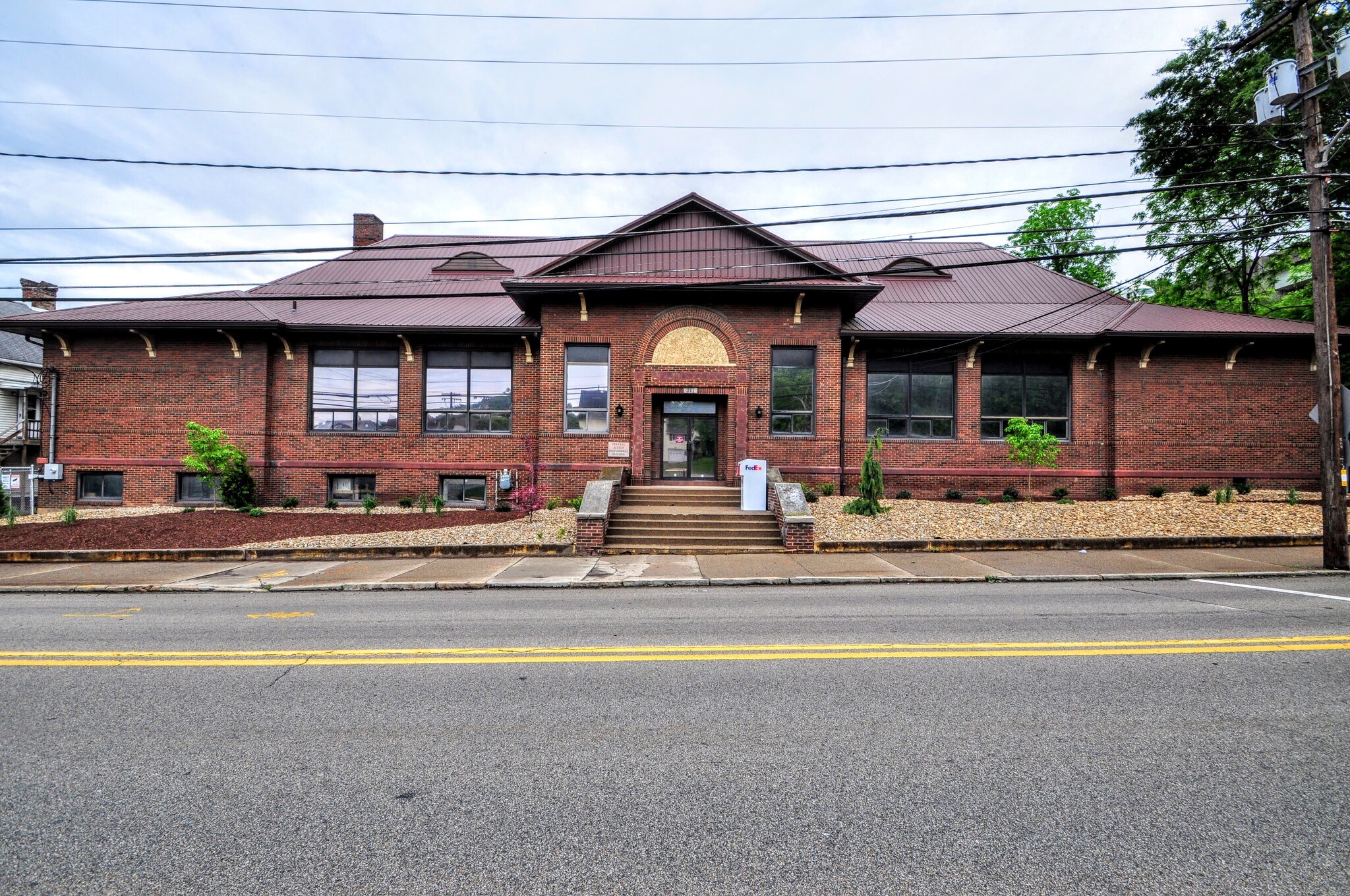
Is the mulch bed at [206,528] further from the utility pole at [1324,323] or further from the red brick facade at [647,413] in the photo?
the utility pole at [1324,323]

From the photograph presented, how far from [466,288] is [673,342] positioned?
853 centimetres

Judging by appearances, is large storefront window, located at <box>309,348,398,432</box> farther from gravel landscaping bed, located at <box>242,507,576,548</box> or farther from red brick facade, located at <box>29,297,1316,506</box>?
gravel landscaping bed, located at <box>242,507,576,548</box>

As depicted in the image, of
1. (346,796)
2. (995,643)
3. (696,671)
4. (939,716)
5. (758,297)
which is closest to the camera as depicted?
(346,796)

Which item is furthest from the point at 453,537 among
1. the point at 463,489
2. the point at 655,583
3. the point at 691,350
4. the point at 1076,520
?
the point at 1076,520

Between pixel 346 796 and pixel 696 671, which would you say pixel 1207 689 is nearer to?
pixel 696 671

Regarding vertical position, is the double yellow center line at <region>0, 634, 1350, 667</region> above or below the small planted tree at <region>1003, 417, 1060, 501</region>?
below

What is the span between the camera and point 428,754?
3.72m

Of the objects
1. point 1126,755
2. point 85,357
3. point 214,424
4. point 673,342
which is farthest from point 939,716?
point 85,357

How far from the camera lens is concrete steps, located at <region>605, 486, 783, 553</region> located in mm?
12992

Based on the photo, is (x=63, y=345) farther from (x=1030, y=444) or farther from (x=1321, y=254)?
(x=1321, y=254)

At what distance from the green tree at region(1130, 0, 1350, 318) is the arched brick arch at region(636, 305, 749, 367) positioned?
12.3 metres

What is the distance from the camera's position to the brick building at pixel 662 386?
1745 centimetres

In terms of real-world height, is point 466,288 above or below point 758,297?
above

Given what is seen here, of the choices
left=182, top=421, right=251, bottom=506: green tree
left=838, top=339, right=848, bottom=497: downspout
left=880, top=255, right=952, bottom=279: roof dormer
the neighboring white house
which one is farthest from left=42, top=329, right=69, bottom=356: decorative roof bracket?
left=880, top=255, right=952, bottom=279: roof dormer
